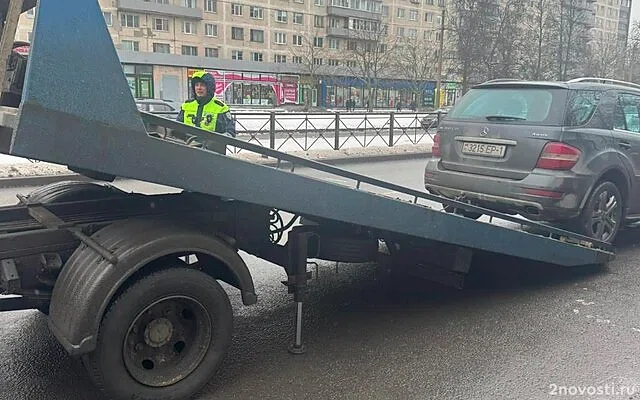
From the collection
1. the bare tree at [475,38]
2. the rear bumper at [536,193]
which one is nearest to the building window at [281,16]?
the bare tree at [475,38]

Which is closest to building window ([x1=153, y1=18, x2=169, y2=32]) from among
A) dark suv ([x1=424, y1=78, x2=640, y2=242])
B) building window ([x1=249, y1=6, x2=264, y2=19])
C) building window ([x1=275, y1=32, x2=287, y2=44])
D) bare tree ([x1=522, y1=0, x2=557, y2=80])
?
building window ([x1=249, y1=6, x2=264, y2=19])

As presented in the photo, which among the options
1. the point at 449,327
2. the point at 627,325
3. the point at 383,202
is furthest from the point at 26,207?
the point at 627,325

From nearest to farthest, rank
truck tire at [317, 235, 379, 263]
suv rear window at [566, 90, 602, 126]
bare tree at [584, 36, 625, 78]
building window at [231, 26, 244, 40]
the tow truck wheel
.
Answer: the tow truck wheel → truck tire at [317, 235, 379, 263] → suv rear window at [566, 90, 602, 126] → bare tree at [584, 36, 625, 78] → building window at [231, 26, 244, 40]

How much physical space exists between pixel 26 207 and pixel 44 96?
5.10 ft

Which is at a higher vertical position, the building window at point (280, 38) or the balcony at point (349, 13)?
the balcony at point (349, 13)

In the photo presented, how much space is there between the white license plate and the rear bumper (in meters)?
0.24

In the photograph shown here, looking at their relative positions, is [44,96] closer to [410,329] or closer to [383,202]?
[383,202]

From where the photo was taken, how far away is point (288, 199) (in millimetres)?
3230

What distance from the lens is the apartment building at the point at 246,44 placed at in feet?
186

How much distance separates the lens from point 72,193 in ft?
12.8

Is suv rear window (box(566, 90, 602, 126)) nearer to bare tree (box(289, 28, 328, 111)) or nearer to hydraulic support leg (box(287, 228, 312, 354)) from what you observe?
hydraulic support leg (box(287, 228, 312, 354))

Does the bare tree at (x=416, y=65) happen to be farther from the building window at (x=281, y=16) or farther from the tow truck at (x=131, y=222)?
the tow truck at (x=131, y=222)

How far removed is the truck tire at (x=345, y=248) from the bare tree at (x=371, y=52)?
54948 millimetres

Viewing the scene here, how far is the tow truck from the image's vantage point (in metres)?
2.52
